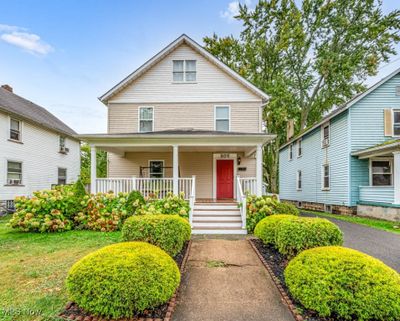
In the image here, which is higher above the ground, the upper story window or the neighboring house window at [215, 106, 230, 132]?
the upper story window

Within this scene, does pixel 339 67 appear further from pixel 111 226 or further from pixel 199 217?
pixel 111 226

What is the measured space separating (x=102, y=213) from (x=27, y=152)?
9870mm

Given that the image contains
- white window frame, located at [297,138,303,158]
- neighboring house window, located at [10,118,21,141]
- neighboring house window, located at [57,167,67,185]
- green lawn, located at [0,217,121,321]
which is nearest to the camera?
green lawn, located at [0,217,121,321]

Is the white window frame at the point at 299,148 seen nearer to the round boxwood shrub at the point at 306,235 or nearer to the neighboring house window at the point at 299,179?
the neighboring house window at the point at 299,179

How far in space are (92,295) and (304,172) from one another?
18127 mm

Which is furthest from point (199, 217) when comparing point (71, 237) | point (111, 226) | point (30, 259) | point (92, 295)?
point (92, 295)

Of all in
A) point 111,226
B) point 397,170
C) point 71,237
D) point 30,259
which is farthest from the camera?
point 397,170

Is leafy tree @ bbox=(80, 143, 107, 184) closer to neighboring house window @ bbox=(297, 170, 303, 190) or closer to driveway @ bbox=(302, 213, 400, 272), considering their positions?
neighboring house window @ bbox=(297, 170, 303, 190)

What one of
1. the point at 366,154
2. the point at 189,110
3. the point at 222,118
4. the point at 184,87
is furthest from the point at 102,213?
the point at 366,154

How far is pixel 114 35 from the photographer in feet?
48.0

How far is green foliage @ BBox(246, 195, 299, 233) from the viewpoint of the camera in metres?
8.74

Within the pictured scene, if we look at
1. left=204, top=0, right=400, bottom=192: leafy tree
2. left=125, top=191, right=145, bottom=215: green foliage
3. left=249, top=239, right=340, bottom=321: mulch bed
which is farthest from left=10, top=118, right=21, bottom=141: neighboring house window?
left=204, top=0, right=400, bottom=192: leafy tree

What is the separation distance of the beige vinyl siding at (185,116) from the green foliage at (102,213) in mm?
4883

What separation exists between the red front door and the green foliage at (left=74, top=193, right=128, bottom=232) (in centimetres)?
537
